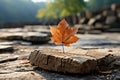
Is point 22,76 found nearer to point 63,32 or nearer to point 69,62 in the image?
point 69,62

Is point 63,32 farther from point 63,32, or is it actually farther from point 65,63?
point 65,63

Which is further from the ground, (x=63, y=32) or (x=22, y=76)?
(x=63, y=32)

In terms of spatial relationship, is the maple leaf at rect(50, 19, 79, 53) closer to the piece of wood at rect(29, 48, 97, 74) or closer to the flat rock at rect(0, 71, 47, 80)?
the piece of wood at rect(29, 48, 97, 74)

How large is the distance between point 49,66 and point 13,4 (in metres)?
41.4

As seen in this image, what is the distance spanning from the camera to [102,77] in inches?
72.4

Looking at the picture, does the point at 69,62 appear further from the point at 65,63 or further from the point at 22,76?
the point at 22,76

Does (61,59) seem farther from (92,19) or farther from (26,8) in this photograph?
(26,8)

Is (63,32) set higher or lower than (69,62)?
higher

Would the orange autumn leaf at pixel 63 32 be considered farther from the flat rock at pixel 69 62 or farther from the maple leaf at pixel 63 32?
the flat rock at pixel 69 62

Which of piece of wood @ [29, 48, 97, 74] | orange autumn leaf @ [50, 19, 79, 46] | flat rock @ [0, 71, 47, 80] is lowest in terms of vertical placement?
flat rock @ [0, 71, 47, 80]

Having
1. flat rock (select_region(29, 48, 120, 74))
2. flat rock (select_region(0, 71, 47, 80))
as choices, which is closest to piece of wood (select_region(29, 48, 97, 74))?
flat rock (select_region(29, 48, 120, 74))

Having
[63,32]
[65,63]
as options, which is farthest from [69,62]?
[63,32]

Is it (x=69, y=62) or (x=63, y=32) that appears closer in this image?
(x=69, y=62)

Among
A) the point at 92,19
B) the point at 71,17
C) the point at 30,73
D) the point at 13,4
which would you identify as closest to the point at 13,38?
the point at 30,73
